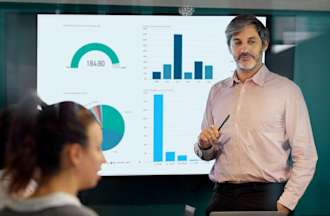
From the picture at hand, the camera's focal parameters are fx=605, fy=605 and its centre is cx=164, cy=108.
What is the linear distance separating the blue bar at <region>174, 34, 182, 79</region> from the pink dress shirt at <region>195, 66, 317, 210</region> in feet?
1.67

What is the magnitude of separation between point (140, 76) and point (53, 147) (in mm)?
2382

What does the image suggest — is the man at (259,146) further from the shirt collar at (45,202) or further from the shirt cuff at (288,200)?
the shirt collar at (45,202)

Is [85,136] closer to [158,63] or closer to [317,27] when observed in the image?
[158,63]

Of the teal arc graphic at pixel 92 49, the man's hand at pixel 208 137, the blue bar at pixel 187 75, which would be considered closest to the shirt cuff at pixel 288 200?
the man's hand at pixel 208 137

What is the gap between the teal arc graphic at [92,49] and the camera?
3.69 metres

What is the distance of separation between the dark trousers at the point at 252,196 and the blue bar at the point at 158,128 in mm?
622

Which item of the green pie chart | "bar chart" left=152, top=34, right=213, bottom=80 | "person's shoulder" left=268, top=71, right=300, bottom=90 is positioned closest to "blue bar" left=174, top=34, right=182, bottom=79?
"bar chart" left=152, top=34, right=213, bottom=80

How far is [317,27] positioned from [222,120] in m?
1.09

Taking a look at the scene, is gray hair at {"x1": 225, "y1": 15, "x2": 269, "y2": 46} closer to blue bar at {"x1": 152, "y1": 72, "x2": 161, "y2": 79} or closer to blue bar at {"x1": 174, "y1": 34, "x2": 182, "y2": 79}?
blue bar at {"x1": 174, "y1": 34, "x2": 182, "y2": 79}

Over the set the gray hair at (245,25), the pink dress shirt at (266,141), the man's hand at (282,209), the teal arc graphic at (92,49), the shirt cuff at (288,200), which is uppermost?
the gray hair at (245,25)

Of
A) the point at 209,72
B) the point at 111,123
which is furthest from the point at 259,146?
the point at 111,123

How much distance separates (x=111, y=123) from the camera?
12.3ft

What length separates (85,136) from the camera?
1.42 meters

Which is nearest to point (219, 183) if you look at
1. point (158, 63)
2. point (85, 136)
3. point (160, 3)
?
point (158, 63)
